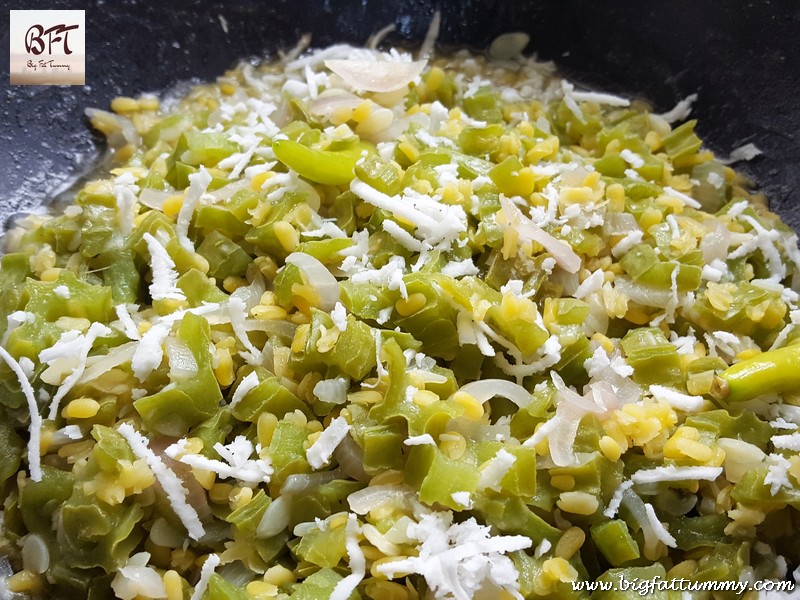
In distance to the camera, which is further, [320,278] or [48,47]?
[48,47]

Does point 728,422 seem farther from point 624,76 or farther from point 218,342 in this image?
point 624,76

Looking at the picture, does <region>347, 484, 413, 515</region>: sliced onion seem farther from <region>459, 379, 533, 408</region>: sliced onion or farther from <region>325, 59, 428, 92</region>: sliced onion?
<region>325, 59, 428, 92</region>: sliced onion

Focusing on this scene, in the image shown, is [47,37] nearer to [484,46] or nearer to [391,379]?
[484,46]

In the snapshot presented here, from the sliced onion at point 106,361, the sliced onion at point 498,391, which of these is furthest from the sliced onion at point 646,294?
the sliced onion at point 106,361

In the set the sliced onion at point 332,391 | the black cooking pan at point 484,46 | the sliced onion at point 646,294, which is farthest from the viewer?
the black cooking pan at point 484,46

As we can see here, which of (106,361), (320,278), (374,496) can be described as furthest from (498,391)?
(106,361)

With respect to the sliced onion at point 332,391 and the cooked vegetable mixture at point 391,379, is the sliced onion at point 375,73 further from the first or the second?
the sliced onion at point 332,391

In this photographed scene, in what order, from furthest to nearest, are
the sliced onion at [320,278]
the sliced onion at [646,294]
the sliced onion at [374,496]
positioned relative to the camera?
1. the sliced onion at [646,294]
2. the sliced onion at [320,278]
3. the sliced onion at [374,496]
